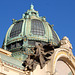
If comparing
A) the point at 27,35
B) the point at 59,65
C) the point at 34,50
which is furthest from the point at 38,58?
the point at 27,35

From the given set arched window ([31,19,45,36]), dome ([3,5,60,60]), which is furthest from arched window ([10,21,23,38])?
arched window ([31,19,45,36])

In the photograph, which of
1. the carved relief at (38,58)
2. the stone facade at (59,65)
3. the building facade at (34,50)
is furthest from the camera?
the stone facade at (59,65)

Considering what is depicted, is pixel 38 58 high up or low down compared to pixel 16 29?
down

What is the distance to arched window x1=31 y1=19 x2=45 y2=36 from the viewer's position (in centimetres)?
3169

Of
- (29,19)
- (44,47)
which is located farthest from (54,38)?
(44,47)

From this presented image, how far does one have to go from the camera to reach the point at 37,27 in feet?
106

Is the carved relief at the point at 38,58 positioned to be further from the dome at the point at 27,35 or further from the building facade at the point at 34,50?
the dome at the point at 27,35

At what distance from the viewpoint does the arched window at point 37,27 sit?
104ft

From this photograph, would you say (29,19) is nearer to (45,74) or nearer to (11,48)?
(11,48)

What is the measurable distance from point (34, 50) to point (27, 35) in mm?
12860

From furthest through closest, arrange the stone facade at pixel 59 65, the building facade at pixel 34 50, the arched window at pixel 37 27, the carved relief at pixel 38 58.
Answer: the arched window at pixel 37 27 < the stone facade at pixel 59 65 < the building facade at pixel 34 50 < the carved relief at pixel 38 58

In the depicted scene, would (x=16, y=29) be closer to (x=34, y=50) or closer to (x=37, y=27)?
(x=37, y=27)

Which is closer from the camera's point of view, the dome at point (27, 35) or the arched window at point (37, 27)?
the dome at point (27, 35)

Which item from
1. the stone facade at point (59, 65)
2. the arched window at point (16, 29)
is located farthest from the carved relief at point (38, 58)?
the arched window at point (16, 29)
